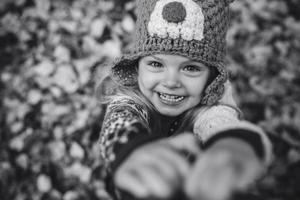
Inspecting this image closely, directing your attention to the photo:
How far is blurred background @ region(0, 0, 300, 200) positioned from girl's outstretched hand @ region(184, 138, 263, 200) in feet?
4.59

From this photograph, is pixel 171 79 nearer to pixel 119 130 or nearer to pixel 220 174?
pixel 119 130

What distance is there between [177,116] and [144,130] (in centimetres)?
45

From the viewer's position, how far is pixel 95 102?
201cm

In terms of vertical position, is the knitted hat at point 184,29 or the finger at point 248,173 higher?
the knitted hat at point 184,29

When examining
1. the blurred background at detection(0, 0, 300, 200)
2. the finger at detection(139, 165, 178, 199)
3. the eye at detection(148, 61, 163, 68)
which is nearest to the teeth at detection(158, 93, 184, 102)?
the eye at detection(148, 61, 163, 68)

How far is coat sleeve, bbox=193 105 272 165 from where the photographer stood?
0.65 metres

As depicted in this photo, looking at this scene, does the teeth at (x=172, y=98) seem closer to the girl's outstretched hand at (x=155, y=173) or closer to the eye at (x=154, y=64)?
the eye at (x=154, y=64)

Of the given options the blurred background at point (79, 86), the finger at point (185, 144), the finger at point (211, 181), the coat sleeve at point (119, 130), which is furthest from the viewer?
the blurred background at point (79, 86)

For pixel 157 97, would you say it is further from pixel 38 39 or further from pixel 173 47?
pixel 38 39

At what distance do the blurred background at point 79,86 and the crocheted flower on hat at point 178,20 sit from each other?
1036 mm

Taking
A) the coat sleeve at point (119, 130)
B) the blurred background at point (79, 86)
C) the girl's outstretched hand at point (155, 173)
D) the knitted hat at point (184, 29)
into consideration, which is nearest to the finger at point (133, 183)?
the girl's outstretched hand at point (155, 173)

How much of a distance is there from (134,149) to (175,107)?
55cm

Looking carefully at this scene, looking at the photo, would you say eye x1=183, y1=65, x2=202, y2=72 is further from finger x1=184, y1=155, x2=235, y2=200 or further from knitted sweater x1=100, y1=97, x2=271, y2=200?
finger x1=184, y1=155, x2=235, y2=200

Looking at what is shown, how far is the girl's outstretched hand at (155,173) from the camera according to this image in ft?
1.70
